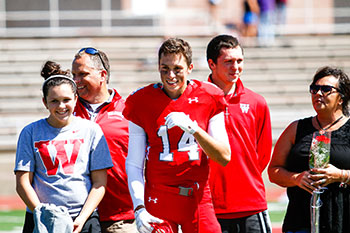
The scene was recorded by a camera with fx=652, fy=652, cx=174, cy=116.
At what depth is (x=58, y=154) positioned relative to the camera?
4.28 m

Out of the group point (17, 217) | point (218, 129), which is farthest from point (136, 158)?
point (17, 217)

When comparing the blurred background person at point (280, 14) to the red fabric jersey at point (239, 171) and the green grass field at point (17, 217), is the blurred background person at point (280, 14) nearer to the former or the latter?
the green grass field at point (17, 217)

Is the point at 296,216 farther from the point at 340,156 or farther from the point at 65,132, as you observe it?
the point at 65,132

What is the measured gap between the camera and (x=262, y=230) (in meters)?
5.05

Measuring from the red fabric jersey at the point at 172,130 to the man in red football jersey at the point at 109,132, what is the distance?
547 millimetres

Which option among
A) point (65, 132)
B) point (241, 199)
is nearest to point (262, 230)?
point (241, 199)

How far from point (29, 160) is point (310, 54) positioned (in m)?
14.2

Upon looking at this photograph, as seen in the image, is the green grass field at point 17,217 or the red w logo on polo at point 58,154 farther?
the green grass field at point 17,217

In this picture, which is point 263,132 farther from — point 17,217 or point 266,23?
point 266,23

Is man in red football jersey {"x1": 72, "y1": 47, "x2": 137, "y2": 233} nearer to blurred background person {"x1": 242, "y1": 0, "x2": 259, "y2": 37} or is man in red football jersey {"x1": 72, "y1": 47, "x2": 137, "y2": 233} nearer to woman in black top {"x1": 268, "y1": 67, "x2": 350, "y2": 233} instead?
woman in black top {"x1": 268, "y1": 67, "x2": 350, "y2": 233}

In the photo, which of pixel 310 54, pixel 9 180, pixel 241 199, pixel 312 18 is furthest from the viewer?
pixel 312 18

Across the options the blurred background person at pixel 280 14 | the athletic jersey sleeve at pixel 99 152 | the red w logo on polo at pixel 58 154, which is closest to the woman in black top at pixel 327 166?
the athletic jersey sleeve at pixel 99 152

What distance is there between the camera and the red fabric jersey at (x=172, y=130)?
168 inches

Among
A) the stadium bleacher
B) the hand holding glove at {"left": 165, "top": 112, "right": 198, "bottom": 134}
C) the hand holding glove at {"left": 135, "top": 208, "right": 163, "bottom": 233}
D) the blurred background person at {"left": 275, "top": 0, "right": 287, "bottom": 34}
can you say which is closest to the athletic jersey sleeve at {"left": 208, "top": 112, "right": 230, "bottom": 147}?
the hand holding glove at {"left": 165, "top": 112, "right": 198, "bottom": 134}
